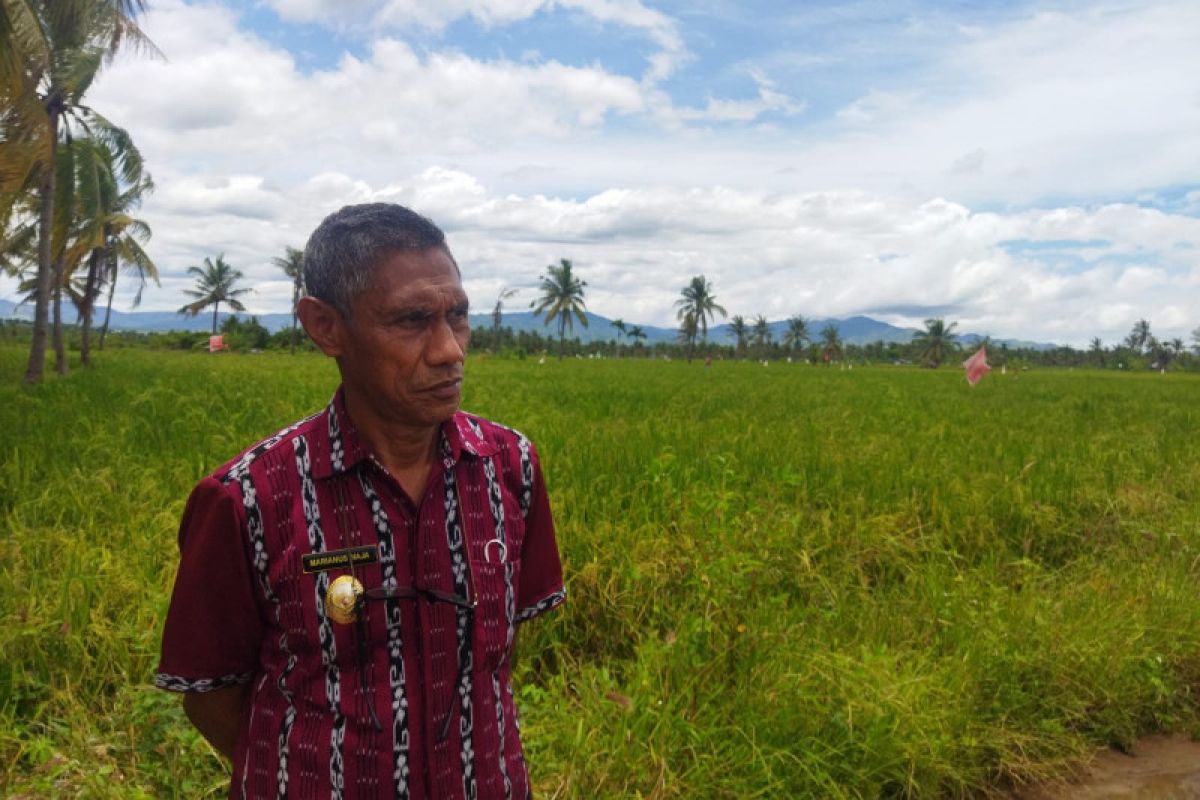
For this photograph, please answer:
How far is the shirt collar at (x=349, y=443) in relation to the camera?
1156mm

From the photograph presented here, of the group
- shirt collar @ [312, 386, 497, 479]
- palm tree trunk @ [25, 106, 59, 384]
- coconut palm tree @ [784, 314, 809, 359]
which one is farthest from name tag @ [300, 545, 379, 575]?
coconut palm tree @ [784, 314, 809, 359]

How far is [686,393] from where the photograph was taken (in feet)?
47.5

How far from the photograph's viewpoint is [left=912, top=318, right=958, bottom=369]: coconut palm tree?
221ft

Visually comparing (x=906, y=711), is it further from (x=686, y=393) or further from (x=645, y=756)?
(x=686, y=393)

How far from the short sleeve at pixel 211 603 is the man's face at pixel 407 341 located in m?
0.24

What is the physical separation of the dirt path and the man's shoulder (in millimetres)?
2553

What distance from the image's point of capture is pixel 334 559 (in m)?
1.12

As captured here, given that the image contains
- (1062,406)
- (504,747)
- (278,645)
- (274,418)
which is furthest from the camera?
(1062,406)

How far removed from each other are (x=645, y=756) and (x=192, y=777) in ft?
4.32

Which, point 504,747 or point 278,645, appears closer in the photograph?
point 278,645

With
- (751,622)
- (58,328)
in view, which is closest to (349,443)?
(751,622)

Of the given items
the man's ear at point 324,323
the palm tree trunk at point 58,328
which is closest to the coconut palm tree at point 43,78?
the palm tree trunk at point 58,328

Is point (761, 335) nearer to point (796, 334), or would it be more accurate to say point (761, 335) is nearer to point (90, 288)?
point (796, 334)

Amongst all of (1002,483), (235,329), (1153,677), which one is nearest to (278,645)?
(1153,677)
